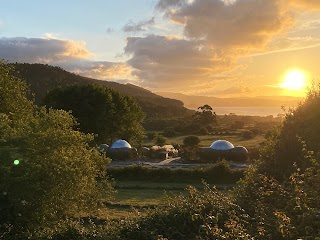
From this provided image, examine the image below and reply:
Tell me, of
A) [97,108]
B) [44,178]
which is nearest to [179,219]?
[44,178]

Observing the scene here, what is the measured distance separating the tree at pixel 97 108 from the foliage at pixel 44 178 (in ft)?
146

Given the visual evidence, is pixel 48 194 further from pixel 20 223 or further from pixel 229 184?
pixel 229 184

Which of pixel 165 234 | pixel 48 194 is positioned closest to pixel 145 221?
pixel 165 234

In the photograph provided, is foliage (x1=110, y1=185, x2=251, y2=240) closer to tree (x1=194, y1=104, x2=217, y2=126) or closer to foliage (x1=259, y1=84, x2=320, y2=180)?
foliage (x1=259, y1=84, x2=320, y2=180)

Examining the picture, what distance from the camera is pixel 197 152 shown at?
209 ft

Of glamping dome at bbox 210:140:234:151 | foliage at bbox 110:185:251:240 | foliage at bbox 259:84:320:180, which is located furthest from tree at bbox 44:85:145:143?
foliage at bbox 110:185:251:240

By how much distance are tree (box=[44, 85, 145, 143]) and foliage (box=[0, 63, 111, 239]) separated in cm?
4441

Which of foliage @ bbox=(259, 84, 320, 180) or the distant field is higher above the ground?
foliage @ bbox=(259, 84, 320, 180)

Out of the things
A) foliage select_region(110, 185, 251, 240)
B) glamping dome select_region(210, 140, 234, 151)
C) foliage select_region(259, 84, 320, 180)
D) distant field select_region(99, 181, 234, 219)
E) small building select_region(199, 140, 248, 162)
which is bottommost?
distant field select_region(99, 181, 234, 219)

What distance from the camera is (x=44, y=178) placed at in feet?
62.3

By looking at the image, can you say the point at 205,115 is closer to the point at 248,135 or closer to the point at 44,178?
the point at 248,135

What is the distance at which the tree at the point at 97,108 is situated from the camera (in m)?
68.6

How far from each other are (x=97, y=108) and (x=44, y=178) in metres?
51.2

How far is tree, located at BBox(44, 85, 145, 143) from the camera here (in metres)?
68.6
